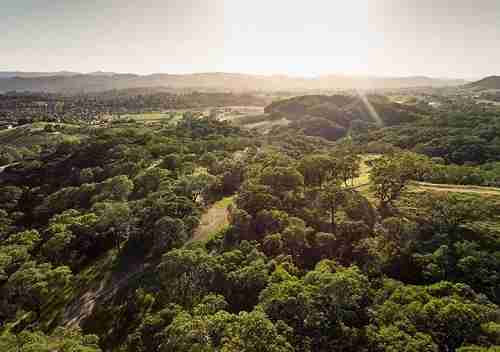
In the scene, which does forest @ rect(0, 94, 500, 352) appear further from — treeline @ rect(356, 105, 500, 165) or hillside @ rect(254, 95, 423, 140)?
hillside @ rect(254, 95, 423, 140)

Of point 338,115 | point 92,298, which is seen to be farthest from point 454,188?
point 338,115

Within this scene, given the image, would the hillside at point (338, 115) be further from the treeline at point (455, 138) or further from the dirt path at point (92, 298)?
the dirt path at point (92, 298)

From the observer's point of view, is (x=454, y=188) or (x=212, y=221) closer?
(x=212, y=221)

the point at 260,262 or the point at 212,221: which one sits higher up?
the point at 260,262

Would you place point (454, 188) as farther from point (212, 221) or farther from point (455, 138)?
point (455, 138)

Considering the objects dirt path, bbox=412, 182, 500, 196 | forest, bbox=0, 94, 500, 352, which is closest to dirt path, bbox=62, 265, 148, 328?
forest, bbox=0, 94, 500, 352

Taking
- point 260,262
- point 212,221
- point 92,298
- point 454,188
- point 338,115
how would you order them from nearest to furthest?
point 260,262 → point 92,298 → point 212,221 → point 454,188 → point 338,115

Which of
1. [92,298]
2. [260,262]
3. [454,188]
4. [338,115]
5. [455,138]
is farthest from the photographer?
[338,115]
